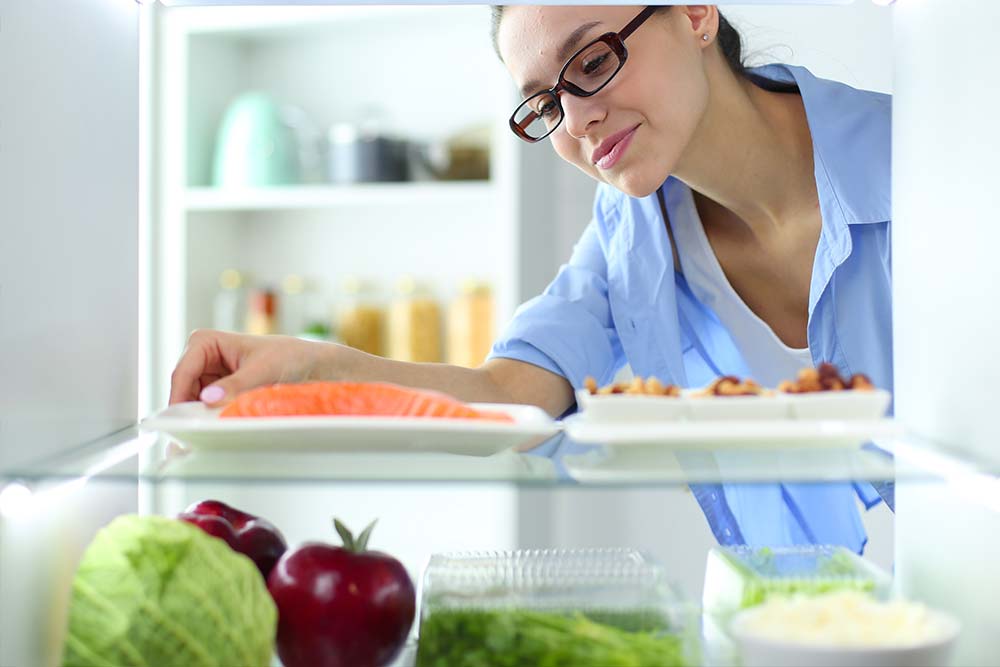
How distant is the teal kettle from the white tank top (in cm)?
141

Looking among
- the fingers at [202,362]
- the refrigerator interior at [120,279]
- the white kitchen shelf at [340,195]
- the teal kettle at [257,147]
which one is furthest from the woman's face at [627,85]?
the teal kettle at [257,147]

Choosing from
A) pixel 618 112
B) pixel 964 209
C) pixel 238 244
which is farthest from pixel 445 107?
pixel 964 209

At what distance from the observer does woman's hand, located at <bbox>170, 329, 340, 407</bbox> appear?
0.90 meters

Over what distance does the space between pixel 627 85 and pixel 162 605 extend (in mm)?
740

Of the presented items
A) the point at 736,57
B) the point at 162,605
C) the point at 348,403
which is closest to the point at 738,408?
the point at 348,403

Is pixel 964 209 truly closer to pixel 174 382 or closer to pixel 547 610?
pixel 547 610

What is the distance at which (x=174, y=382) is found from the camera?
2.96ft

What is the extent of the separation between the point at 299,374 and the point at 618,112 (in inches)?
18.3

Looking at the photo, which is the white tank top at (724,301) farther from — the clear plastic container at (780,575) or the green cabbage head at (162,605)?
the green cabbage head at (162,605)

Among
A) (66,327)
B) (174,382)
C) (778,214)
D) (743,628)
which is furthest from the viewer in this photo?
(778,214)

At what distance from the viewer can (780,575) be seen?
0.76 meters

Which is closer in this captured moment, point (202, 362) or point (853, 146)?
point (202, 362)

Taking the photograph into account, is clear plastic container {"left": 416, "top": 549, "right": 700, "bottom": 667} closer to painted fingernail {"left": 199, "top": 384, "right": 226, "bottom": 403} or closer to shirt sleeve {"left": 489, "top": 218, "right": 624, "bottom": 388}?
painted fingernail {"left": 199, "top": 384, "right": 226, "bottom": 403}

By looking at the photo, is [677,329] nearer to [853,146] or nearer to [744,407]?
[853,146]
